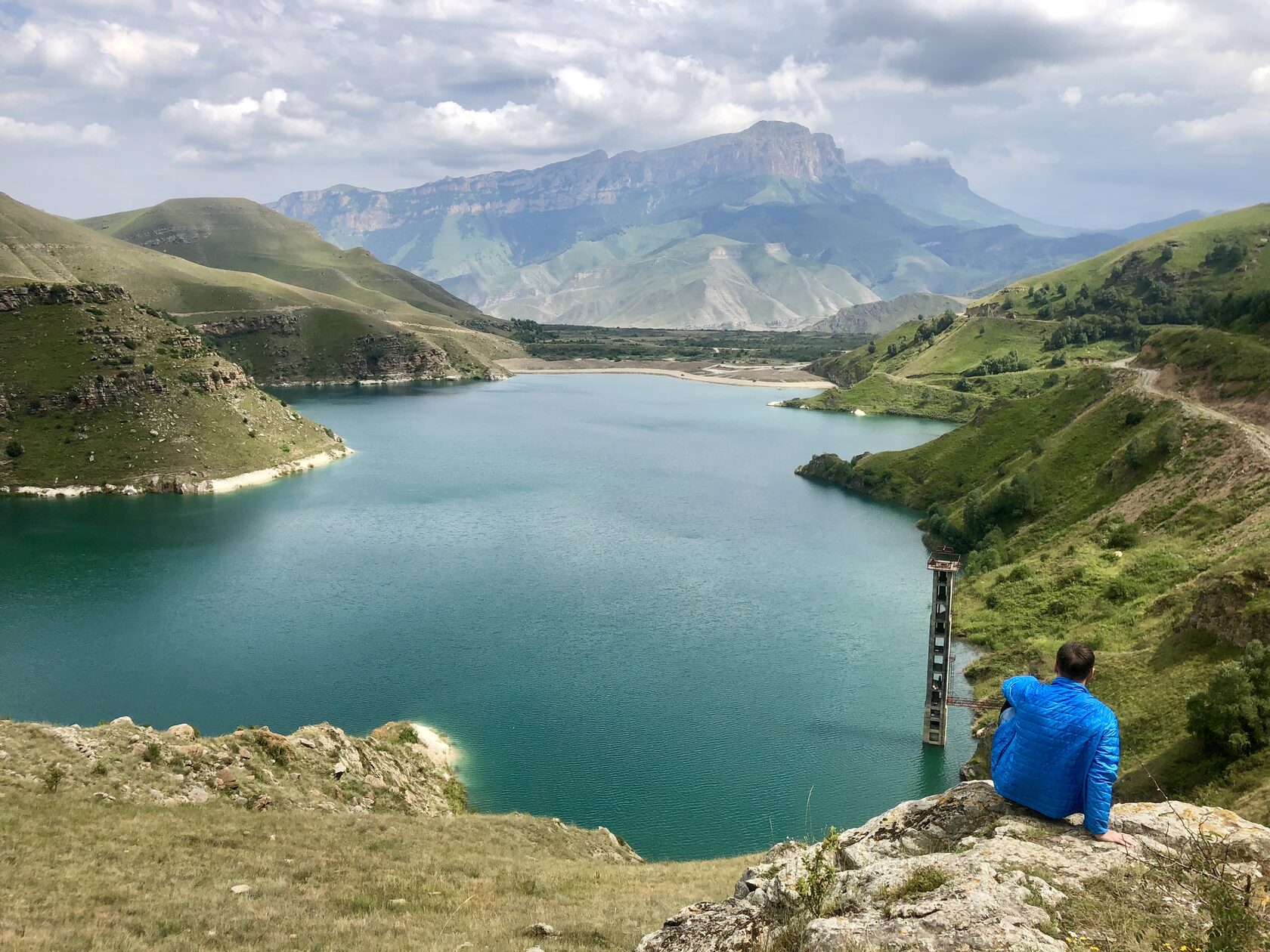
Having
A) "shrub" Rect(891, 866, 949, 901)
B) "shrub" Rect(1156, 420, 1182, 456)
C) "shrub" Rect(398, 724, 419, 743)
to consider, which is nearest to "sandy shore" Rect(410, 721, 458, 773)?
"shrub" Rect(398, 724, 419, 743)

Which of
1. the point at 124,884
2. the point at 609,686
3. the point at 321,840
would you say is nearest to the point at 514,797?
the point at 609,686

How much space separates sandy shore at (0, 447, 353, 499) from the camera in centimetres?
9144

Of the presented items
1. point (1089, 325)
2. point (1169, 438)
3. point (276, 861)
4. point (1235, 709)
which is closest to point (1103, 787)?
point (276, 861)

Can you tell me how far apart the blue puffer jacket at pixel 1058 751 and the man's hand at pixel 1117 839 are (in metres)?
0.08

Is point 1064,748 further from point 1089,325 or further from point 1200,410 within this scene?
point 1089,325

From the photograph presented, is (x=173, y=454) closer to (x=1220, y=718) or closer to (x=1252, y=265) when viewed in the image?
(x=1220, y=718)

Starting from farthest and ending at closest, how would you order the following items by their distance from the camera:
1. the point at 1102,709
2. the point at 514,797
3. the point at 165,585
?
the point at 165,585, the point at 514,797, the point at 1102,709

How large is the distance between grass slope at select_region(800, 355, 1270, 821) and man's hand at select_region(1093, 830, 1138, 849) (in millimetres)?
13843

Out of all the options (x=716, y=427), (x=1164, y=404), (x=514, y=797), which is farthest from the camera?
(x=716, y=427)

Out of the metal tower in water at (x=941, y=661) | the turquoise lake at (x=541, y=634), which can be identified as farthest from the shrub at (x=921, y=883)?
the metal tower in water at (x=941, y=661)

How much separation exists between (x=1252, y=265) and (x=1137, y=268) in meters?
24.7

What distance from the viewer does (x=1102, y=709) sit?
9.88 m

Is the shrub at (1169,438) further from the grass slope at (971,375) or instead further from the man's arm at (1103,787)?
the grass slope at (971,375)

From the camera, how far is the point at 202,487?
322 feet
